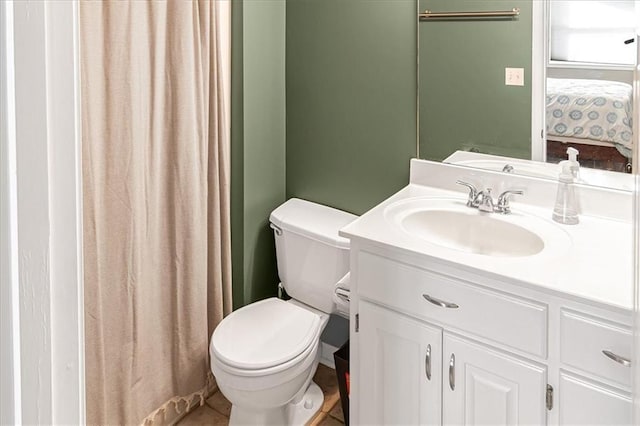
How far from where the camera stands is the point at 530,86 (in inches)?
76.2

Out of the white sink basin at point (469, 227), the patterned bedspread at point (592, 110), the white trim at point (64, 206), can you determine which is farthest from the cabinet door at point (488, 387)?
the white trim at point (64, 206)

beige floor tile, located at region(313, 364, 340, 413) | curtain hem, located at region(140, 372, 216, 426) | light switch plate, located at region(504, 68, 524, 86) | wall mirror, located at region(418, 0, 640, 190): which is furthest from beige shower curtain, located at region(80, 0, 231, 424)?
light switch plate, located at region(504, 68, 524, 86)

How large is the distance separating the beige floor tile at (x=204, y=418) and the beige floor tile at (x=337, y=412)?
408 mm

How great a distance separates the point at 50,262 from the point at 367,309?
4.73ft

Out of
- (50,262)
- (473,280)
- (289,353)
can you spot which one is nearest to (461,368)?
(473,280)

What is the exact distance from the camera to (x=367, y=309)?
1.79 m

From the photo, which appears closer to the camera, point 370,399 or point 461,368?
point 461,368

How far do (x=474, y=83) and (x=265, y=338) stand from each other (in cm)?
112

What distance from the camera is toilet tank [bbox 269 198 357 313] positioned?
7.27 ft

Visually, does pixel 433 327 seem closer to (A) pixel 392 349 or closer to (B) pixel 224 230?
(A) pixel 392 349

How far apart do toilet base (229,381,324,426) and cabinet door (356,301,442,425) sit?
1.33 feet

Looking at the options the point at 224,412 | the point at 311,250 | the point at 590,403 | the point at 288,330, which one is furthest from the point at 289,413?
the point at 590,403

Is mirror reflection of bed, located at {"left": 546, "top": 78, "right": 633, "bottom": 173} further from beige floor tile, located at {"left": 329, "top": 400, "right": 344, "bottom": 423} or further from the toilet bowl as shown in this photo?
beige floor tile, located at {"left": 329, "top": 400, "right": 344, "bottom": 423}

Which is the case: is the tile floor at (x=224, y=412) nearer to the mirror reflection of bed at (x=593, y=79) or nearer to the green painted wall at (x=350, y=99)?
the green painted wall at (x=350, y=99)
